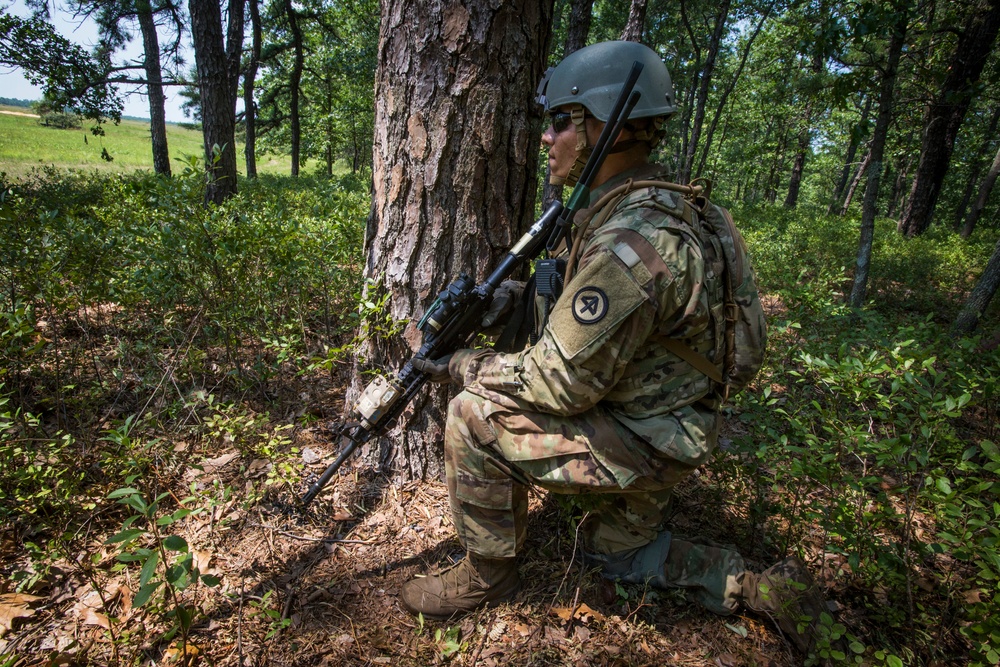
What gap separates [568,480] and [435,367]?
76 cm

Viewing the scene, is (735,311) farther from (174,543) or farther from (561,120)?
(174,543)

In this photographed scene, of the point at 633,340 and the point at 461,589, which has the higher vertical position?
the point at 633,340

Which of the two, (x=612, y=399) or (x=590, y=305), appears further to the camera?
(x=612, y=399)

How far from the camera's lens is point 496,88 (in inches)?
93.8

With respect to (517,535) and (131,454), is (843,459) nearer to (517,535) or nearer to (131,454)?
(517,535)

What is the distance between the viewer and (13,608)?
1912mm

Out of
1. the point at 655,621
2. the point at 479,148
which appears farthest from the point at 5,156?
the point at 655,621

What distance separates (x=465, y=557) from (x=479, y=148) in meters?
2.01

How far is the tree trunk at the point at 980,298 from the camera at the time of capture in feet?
16.1

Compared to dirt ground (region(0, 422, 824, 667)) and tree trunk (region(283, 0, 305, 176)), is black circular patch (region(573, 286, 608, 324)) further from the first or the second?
tree trunk (region(283, 0, 305, 176))

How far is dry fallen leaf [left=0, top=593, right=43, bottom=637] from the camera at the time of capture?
6.11 feet

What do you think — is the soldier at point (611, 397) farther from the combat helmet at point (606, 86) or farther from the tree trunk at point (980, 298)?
the tree trunk at point (980, 298)

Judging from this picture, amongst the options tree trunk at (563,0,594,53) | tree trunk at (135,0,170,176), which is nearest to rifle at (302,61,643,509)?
tree trunk at (563,0,594,53)

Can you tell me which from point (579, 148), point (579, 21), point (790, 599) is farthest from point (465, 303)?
point (579, 21)
